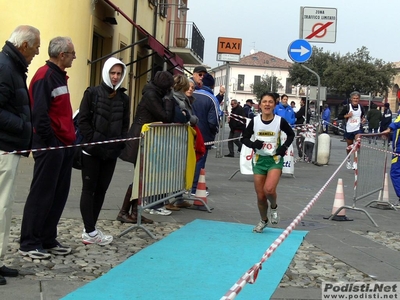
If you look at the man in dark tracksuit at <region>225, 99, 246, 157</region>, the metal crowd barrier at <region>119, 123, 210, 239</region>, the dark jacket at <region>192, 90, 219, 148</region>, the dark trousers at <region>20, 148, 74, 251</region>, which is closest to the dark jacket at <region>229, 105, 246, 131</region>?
the man in dark tracksuit at <region>225, 99, 246, 157</region>

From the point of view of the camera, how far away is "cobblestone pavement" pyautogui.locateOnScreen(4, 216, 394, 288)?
5.91 metres

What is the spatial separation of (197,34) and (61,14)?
18281 millimetres

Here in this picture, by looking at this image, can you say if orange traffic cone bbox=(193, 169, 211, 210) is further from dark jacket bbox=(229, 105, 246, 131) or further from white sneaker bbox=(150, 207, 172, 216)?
dark jacket bbox=(229, 105, 246, 131)

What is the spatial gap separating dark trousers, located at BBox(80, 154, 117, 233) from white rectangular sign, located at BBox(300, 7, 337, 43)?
12.3 metres

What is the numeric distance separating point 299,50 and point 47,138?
43.2 ft

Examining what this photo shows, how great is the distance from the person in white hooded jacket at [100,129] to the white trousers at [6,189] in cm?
141

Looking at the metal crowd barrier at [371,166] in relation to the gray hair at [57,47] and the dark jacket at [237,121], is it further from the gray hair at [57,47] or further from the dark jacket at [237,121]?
the dark jacket at [237,121]

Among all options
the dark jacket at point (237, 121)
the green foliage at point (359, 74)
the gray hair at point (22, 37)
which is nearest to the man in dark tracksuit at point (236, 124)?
the dark jacket at point (237, 121)

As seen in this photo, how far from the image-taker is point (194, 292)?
5551 millimetres

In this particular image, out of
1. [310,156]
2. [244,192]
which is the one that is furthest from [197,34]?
[244,192]

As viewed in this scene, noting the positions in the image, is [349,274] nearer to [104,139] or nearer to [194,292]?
[194,292]

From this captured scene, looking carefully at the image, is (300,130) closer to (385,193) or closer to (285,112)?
(285,112)

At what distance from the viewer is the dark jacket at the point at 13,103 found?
5.39 metres

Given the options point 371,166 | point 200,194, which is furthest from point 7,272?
point 371,166
